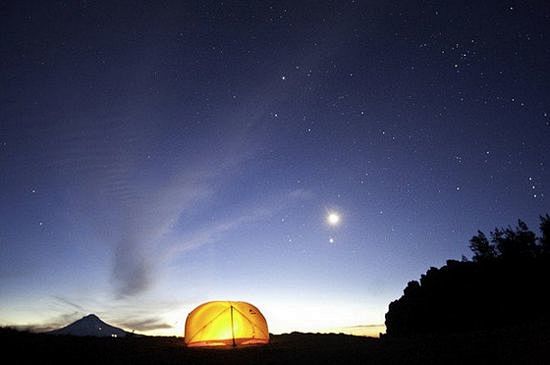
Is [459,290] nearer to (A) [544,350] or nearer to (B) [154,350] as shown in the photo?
(A) [544,350]

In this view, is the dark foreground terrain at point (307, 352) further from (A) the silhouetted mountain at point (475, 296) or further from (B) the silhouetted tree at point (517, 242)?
(B) the silhouetted tree at point (517, 242)

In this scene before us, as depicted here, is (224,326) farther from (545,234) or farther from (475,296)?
(545,234)

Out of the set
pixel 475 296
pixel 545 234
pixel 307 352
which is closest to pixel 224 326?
pixel 307 352

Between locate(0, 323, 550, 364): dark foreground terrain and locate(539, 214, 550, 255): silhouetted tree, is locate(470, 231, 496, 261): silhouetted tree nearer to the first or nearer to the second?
locate(539, 214, 550, 255): silhouetted tree

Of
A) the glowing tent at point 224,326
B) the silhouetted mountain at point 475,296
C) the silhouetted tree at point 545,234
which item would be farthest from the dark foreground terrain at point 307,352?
the silhouetted tree at point 545,234

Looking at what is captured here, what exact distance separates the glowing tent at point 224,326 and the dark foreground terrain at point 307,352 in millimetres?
2363

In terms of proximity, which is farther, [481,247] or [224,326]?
[481,247]

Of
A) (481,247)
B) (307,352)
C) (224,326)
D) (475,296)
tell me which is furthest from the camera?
(481,247)

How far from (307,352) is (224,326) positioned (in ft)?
14.9

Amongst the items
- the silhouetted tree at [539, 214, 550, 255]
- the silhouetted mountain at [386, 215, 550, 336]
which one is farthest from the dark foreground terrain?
the silhouetted tree at [539, 214, 550, 255]

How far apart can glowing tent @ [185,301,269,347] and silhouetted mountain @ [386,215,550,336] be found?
105 ft

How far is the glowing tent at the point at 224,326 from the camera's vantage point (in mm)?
14164

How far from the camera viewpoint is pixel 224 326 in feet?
47.0

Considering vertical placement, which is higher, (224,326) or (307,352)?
(224,326)
